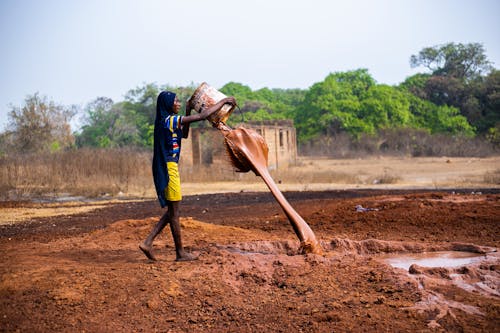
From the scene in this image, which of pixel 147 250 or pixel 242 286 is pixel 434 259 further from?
pixel 147 250

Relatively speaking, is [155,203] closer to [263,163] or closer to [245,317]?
[263,163]

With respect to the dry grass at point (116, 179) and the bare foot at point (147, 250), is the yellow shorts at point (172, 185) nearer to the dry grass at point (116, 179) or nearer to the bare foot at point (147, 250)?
the bare foot at point (147, 250)

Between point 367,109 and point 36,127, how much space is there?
2843 centimetres

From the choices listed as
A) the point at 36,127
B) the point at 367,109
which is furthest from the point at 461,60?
the point at 36,127

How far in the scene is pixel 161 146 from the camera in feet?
19.1

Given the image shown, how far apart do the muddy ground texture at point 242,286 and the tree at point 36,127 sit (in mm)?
24206

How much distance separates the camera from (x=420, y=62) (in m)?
61.3

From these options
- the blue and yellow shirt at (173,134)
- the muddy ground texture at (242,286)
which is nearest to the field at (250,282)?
the muddy ground texture at (242,286)

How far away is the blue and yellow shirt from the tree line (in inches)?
1164

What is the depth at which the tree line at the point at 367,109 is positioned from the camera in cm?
4156

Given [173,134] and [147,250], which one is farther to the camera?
[147,250]

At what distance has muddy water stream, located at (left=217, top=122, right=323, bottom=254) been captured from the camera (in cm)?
612

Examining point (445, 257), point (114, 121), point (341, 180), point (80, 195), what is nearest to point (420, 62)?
point (114, 121)

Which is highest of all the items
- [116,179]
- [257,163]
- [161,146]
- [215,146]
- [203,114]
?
[203,114]
